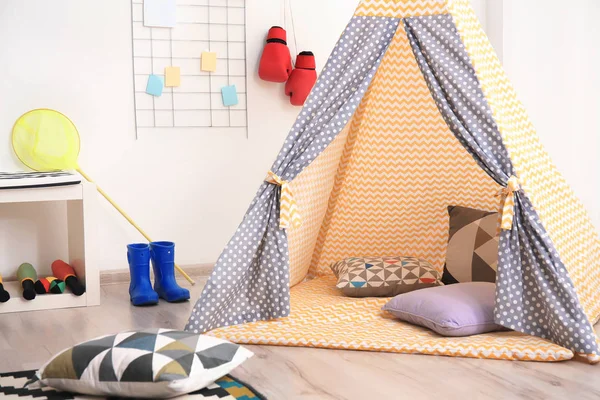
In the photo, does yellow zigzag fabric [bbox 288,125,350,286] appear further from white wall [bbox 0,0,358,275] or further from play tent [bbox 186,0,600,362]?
white wall [bbox 0,0,358,275]

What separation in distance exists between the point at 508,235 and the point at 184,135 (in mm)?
2009

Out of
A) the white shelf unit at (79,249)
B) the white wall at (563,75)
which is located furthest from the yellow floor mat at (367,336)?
the white wall at (563,75)

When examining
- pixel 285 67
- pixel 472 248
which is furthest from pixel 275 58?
pixel 472 248

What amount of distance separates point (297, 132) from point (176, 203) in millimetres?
1406

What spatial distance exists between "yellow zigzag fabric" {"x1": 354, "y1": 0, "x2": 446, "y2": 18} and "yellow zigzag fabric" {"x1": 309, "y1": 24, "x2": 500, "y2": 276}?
0.49 metres

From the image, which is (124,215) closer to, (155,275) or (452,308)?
(155,275)

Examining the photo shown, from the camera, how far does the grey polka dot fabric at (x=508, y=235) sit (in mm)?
2541

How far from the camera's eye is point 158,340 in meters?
2.21

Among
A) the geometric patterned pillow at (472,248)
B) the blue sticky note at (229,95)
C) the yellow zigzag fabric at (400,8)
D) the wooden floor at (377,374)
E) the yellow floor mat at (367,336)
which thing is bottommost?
the wooden floor at (377,374)

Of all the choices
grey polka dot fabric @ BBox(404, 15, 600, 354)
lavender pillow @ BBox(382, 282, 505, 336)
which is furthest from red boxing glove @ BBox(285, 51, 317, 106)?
lavender pillow @ BBox(382, 282, 505, 336)

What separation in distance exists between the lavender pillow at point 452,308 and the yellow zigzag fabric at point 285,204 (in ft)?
1.74

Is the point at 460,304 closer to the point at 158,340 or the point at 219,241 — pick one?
the point at 158,340

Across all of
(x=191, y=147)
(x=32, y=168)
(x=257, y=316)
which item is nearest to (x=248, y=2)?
(x=191, y=147)

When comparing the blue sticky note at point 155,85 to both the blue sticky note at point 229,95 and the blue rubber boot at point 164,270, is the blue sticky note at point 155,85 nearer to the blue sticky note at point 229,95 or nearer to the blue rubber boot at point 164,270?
the blue sticky note at point 229,95
